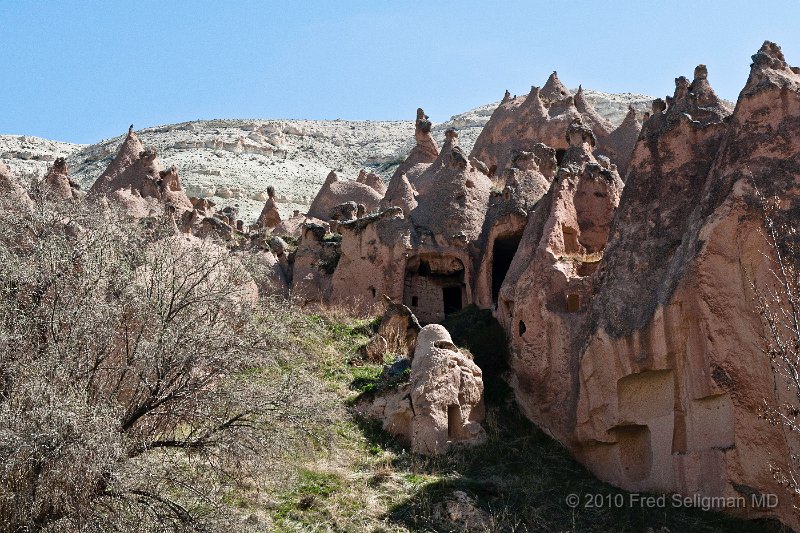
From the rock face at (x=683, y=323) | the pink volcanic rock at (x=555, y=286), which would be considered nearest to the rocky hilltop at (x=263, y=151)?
the pink volcanic rock at (x=555, y=286)

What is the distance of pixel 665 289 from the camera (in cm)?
1291

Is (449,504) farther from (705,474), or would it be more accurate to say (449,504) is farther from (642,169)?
(642,169)

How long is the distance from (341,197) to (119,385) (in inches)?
919

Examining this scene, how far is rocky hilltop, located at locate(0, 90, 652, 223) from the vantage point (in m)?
54.3

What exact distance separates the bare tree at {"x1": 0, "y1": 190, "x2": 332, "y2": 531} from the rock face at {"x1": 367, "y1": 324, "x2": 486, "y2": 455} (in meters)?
2.65

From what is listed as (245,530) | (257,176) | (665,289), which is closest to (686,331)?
(665,289)

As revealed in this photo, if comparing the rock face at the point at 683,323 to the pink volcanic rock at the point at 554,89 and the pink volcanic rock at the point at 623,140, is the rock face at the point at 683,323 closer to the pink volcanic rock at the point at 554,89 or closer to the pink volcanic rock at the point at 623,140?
the pink volcanic rock at the point at 623,140

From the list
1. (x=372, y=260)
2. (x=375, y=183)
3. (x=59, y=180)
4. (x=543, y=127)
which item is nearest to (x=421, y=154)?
(x=375, y=183)

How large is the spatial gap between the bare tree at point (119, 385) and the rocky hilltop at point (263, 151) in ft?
113

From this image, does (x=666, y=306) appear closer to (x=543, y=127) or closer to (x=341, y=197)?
(x=543, y=127)

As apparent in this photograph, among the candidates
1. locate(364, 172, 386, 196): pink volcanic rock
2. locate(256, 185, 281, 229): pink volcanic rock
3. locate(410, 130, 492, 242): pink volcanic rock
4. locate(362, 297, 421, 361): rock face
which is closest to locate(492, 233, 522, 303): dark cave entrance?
locate(410, 130, 492, 242): pink volcanic rock

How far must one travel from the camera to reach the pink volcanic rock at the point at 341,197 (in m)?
33.2

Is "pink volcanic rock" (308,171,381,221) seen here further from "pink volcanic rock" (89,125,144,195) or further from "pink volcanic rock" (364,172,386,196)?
"pink volcanic rock" (89,125,144,195)

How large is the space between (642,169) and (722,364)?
13.3 ft
